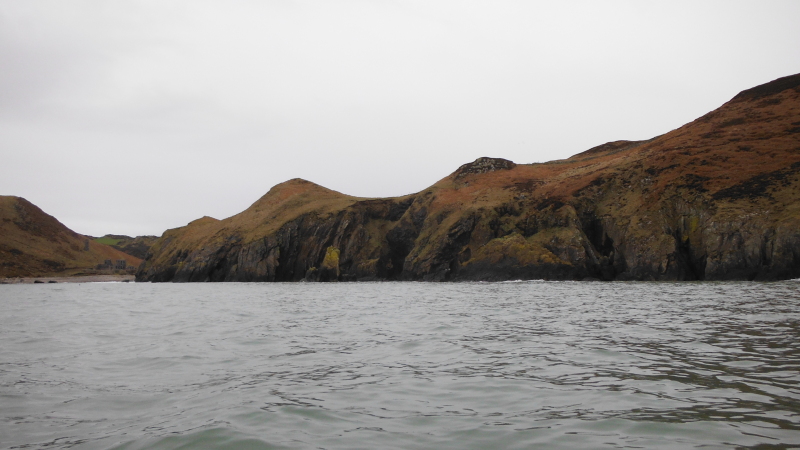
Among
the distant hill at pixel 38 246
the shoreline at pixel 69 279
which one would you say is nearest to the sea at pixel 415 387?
the shoreline at pixel 69 279

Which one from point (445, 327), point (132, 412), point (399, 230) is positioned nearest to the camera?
point (132, 412)

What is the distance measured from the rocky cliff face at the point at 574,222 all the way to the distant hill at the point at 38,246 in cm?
4688

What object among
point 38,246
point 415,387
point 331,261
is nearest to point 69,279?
point 38,246

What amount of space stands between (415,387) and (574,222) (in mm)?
71008

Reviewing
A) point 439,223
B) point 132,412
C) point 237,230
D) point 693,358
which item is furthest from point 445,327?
point 237,230

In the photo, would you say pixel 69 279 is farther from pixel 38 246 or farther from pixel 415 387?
pixel 415 387

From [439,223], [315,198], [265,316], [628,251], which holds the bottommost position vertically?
[265,316]

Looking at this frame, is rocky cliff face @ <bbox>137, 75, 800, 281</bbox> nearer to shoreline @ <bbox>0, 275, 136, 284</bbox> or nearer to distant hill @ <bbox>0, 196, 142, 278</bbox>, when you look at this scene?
shoreline @ <bbox>0, 275, 136, 284</bbox>

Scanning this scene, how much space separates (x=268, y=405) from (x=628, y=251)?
219 ft

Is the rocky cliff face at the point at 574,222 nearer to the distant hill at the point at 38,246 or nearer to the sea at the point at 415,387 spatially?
the sea at the point at 415,387

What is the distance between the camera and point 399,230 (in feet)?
357

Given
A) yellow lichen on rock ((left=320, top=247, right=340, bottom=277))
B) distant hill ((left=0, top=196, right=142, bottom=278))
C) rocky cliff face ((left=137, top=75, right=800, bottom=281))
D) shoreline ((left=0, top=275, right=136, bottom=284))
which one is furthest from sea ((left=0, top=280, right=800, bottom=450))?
distant hill ((left=0, top=196, right=142, bottom=278))

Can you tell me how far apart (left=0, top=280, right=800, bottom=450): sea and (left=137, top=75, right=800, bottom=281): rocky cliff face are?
4513 cm

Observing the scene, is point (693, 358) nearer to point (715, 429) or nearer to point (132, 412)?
point (715, 429)
